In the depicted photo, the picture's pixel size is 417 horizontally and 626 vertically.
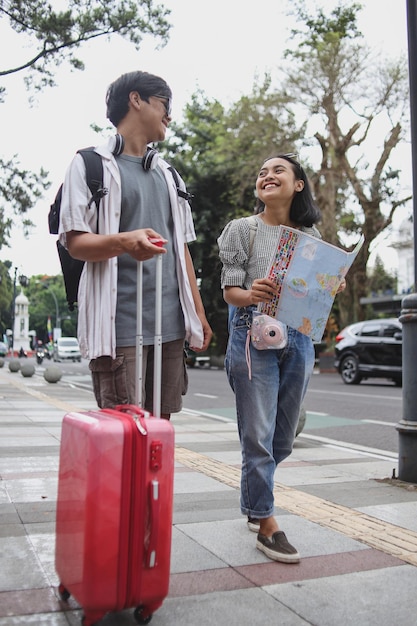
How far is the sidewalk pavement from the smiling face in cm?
165

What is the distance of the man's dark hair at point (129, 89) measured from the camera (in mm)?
2691

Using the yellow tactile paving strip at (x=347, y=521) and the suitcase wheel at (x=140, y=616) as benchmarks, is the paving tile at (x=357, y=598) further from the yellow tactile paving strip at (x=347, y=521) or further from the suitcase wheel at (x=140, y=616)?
the suitcase wheel at (x=140, y=616)

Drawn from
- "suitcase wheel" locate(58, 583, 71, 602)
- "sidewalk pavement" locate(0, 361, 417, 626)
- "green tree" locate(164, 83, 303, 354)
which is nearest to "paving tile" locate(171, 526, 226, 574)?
"sidewalk pavement" locate(0, 361, 417, 626)

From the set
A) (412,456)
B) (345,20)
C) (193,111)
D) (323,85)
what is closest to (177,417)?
(412,456)

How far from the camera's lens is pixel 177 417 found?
31.6 ft

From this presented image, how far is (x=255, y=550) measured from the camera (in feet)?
10.6

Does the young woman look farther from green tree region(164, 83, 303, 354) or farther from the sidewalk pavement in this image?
green tree region(164, 83, 303, 354)

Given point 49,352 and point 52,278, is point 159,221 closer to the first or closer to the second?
point 49,352

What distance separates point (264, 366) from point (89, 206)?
112 centimetres

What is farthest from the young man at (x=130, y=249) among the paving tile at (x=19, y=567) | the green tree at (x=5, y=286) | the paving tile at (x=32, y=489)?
the green tree at (x=5, y=286)

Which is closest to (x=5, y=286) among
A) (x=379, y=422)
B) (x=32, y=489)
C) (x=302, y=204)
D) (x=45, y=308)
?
(x=379, y=422)

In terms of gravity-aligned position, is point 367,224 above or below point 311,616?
above

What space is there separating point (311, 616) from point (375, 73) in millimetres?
24708

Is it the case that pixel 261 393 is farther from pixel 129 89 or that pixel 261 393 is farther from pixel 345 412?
pixel 345 412
